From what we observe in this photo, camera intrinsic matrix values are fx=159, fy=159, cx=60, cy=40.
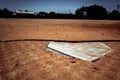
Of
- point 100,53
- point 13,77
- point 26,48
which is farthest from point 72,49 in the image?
point 13,77

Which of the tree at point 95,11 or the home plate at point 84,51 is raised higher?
the tree at point 95,11

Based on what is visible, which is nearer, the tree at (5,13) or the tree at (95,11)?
the tree at (5,13)

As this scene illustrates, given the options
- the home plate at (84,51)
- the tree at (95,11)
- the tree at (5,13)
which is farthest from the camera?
the tree at (95,11)

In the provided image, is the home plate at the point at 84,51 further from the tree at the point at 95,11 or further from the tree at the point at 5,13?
the tree at the point at 95,11

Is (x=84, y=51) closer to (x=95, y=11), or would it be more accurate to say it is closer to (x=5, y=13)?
(x=5, y=13)

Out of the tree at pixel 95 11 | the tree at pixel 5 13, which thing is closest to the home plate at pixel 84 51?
the tree at pixel 5 13

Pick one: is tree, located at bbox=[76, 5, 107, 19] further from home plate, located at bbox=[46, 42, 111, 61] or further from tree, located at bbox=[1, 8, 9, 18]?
home plate, located at bbox=[46, 42, 111, 61]

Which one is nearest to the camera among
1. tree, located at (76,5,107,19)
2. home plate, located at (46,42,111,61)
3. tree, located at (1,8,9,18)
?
home plate, located at (46,42,111,61)

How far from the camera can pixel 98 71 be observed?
4.78 metres

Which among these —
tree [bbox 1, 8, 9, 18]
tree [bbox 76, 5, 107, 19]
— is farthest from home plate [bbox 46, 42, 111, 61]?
tree [bbox 76, 5, 107, 19]

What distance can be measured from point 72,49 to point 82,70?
2105mm

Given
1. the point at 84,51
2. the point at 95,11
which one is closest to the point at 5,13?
the point at 95,11

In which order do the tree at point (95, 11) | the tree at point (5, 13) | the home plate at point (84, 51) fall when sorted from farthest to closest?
1. the tree at point (95, 11)
2. the tree at point (5, 13)
3. the home plate at point (84, 51)

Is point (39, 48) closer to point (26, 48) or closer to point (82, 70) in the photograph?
point (26, 48)
